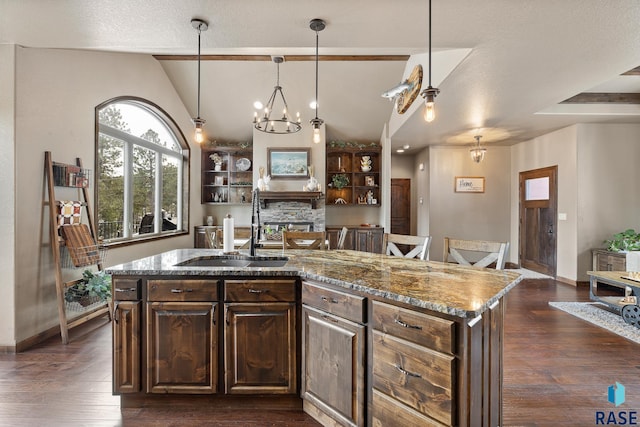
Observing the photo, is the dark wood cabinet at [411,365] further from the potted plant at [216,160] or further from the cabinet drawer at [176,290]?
the potted plant at [216,160]

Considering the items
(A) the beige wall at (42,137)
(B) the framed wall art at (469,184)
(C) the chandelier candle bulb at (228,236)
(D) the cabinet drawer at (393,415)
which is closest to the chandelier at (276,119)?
(C) the chandelier candle bulb at (228,236)

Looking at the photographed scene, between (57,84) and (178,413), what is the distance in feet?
11.1

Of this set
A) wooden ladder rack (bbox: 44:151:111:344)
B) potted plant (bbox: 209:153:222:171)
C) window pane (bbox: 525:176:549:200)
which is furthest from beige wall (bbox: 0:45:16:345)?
window pane (bbox: 525:176:549:200)

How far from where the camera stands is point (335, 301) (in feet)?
5.73

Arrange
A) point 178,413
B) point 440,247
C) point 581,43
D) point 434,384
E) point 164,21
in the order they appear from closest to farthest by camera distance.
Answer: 1. point 434,384
2. point 178,413
3. point 164,21
4. point 581,43
5. point 440,247

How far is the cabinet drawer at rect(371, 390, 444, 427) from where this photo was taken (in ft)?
4.56

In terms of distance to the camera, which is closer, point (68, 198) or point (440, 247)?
point (68, 198)

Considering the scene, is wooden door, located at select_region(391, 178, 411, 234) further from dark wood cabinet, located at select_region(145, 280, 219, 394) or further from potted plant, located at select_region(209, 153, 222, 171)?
dark wood cabinet, located at select_region(145, 280, 219, 394)

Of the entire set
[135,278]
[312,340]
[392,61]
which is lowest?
[312,340]

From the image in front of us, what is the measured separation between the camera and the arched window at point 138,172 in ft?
13.6

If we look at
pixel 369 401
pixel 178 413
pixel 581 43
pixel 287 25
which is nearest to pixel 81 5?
pixel 287 25

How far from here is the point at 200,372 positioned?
1999 mm

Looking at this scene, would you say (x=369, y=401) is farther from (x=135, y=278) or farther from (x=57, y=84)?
(x=57, y=84)

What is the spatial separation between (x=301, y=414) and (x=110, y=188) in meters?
3.85
